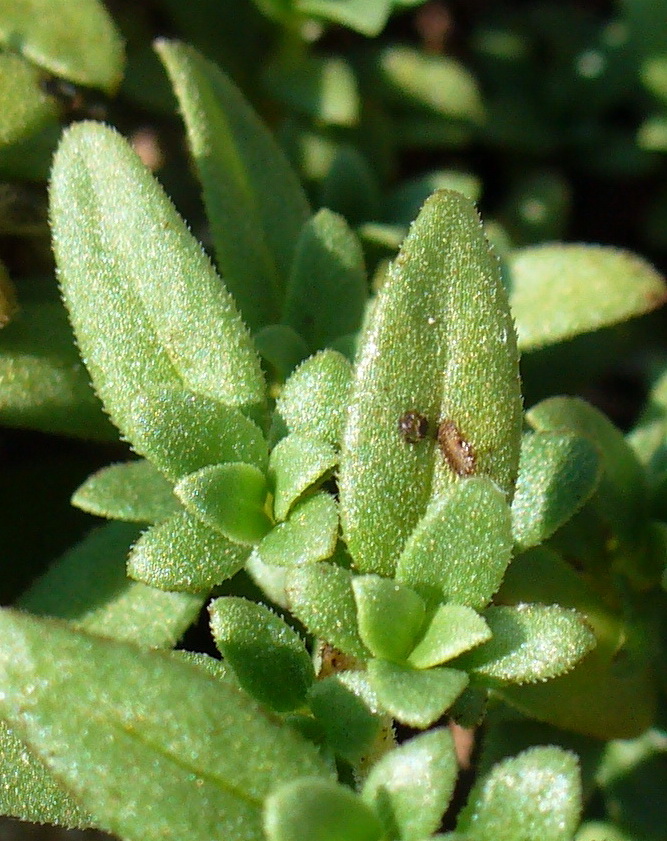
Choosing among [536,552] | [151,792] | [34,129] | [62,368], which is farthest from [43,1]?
[151,792]

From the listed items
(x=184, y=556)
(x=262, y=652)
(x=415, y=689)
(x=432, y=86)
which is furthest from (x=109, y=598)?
(x=432, y=86)

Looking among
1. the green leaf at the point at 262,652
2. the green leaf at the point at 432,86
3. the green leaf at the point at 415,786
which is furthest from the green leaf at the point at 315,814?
the green leaf at the point at 432,86

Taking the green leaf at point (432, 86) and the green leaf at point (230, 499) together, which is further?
the green leaf at point (432, 86)

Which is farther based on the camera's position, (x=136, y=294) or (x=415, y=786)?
(x=136, y=294)

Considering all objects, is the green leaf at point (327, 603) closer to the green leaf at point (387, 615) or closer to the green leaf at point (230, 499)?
the green leaf at point (387, 615)

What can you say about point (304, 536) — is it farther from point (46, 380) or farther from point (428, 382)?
point (46, 380)

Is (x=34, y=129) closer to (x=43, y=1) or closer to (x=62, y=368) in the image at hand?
(x=43, y=1)
